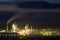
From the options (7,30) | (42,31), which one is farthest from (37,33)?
(7,30)

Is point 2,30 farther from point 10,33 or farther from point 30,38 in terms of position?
point 30,38

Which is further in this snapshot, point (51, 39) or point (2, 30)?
point (2, 30)

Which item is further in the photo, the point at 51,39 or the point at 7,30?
the point at 7,30

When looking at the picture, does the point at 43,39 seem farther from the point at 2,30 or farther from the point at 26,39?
the point at 2,30

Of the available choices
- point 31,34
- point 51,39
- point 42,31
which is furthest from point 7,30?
point 51,39

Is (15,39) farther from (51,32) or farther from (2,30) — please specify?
(51,32)

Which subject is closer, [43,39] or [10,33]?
[43,39]

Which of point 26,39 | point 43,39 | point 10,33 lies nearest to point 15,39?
point 10,33
